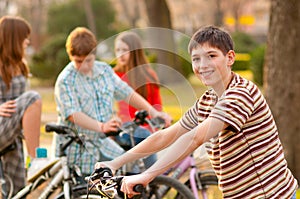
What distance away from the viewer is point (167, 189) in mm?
5434

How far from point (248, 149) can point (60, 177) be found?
2.12 meters

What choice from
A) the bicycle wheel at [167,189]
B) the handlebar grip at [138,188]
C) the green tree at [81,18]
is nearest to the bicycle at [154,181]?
the bicycle wheel at [167,189]

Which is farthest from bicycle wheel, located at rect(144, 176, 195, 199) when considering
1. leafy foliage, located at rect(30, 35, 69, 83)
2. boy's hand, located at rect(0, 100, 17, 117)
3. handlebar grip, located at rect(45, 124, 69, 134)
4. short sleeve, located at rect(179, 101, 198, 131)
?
leafy foliage, located at rect(30, 35, 69, 83)

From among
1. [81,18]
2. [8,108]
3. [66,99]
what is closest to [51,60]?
[81,18]

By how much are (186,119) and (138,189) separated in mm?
590

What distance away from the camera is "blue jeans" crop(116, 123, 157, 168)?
5.41 metres

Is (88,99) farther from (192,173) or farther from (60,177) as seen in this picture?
(192,173)

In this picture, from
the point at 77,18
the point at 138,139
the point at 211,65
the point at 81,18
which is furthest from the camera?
the point at 81,18

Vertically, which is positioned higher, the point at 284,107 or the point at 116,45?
the point at 116,45

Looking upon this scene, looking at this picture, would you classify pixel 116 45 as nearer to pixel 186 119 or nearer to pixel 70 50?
pixel 70 50

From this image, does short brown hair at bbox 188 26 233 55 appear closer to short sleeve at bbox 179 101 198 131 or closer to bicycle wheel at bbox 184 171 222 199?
short sleeve at bbox 179 101 198 131

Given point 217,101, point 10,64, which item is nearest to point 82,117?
point 10,64

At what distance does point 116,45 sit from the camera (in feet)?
19.5

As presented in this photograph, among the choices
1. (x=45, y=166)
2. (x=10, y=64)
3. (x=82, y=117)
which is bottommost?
(x=45, y=166)
